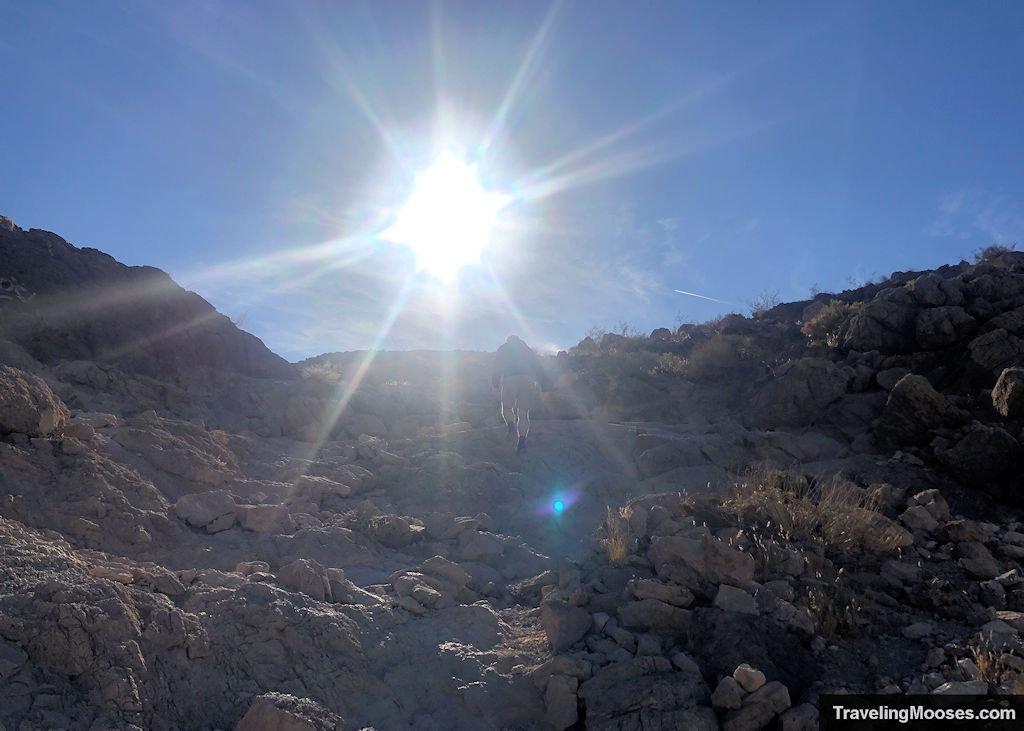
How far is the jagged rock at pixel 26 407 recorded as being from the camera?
5.24 m

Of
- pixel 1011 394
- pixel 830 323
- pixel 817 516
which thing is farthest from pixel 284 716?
pixel 830 323

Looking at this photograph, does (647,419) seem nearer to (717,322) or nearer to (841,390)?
(841,390)

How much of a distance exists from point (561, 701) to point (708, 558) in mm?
1664

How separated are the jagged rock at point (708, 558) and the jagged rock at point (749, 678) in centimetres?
110

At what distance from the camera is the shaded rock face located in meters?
10.6

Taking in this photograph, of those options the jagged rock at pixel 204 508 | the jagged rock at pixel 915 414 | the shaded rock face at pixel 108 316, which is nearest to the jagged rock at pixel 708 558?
the jagged rock at pixel 204 508

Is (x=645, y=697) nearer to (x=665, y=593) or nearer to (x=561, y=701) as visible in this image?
(x=561, y=701)

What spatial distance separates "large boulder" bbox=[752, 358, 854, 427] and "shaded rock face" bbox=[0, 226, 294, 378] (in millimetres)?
10268

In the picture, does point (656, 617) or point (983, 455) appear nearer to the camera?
point (656, 617)

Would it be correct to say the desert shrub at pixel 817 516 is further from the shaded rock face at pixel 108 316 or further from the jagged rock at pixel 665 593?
the shaded rock face at pixel 108 316

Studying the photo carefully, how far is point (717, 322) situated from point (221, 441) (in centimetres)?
1689

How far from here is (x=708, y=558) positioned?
15.9 feet

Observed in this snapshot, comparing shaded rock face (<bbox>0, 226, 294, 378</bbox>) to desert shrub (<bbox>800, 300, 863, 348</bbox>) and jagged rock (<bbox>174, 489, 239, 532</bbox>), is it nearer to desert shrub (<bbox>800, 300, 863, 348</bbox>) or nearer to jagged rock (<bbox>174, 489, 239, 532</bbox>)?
jagged rock (<bbox>174, 489, 239, 532</bbox>)

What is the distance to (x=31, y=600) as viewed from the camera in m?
3.36
